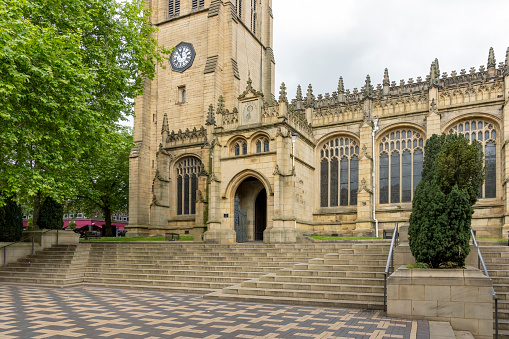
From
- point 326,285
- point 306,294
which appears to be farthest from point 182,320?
point 326,285

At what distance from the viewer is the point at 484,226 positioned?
2242cm

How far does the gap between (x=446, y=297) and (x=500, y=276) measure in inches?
150

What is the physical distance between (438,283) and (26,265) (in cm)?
1868

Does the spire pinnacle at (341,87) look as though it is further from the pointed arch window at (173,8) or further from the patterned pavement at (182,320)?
the patterned pavement at (182,320)

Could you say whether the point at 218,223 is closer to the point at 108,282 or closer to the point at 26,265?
the point at 108,282

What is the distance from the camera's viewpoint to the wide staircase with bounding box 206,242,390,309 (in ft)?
39.1

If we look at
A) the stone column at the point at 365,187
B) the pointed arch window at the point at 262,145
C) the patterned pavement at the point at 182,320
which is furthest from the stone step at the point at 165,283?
the stone column at the point at 365,187

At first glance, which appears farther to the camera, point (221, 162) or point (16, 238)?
point (221, 162)

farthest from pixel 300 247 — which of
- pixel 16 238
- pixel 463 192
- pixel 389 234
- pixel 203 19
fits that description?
pixel 203 19

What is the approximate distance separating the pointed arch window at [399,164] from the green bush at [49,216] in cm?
1921

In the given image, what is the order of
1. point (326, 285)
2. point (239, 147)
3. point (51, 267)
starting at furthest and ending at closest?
point (239, 147) → point (51, 267) → point (326, 285)

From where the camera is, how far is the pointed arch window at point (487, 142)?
2316 cm

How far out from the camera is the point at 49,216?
23062 mm

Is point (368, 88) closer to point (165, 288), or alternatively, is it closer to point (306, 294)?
point (306, 294)
